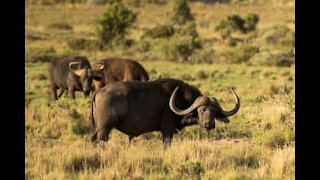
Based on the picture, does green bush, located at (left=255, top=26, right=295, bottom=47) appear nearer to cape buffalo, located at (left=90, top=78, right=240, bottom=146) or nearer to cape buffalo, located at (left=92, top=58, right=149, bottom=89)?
cape buffalo, located at (left=92, top=58, right=149, bottom=89)

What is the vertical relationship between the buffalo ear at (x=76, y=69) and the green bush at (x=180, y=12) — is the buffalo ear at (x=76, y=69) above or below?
below

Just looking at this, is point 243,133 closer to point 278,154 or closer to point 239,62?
point 278,154

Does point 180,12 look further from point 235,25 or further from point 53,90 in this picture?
A: point 53,90

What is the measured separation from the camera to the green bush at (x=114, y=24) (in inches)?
1529

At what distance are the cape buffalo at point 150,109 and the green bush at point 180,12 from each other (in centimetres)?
4765

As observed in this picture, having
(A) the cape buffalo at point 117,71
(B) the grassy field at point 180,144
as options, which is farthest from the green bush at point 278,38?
(A) the cape buffalo at point 117,71

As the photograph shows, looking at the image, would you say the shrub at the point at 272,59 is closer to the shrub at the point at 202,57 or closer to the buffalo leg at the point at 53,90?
the shrub at the point at 202,57

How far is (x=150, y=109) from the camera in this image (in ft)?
36.3

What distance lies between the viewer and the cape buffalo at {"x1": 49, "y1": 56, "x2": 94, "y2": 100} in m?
17.4

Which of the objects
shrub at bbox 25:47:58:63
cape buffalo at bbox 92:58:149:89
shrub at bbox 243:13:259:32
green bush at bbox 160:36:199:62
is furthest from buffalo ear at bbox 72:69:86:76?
shrub at bbox 243:13:259:32

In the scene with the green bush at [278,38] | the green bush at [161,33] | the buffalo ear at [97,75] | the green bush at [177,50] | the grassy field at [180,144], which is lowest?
the grassy field at [180,144]

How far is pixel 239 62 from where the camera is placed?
106 feet
